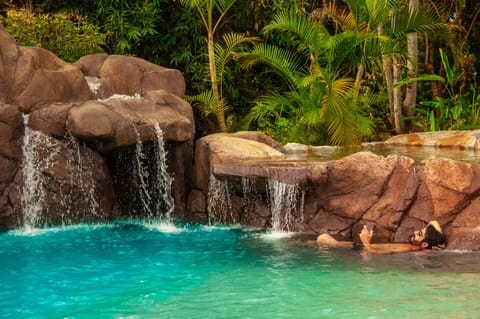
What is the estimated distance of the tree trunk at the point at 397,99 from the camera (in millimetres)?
15182

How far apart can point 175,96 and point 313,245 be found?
4270 millimetres

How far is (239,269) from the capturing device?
25.0 ft

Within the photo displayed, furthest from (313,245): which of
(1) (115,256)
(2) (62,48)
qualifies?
(2) (62,48)

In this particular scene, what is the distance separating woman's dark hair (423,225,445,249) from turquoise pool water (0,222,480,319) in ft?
0.87

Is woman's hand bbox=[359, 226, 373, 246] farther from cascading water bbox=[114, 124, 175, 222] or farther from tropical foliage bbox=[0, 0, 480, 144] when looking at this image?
tropical foliage bbox=[0, 0, 480, 144]

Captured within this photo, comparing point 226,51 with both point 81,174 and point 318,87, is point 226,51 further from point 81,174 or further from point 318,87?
point 81,174

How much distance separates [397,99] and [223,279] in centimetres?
922

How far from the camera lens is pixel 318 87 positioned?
13352 mm

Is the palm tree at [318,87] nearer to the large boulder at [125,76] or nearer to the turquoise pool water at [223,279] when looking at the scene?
the large boulder at [125,76]

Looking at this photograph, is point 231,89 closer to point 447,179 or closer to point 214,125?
point 214,125

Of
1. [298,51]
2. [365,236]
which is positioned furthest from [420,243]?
[298,51]

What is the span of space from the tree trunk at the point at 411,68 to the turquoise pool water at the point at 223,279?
288 inches

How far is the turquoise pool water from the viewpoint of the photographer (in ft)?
20.1

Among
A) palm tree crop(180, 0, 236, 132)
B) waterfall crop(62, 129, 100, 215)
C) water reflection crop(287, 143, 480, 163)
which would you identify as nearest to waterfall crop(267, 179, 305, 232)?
water reflection crop(287, 143, 480, 163)
